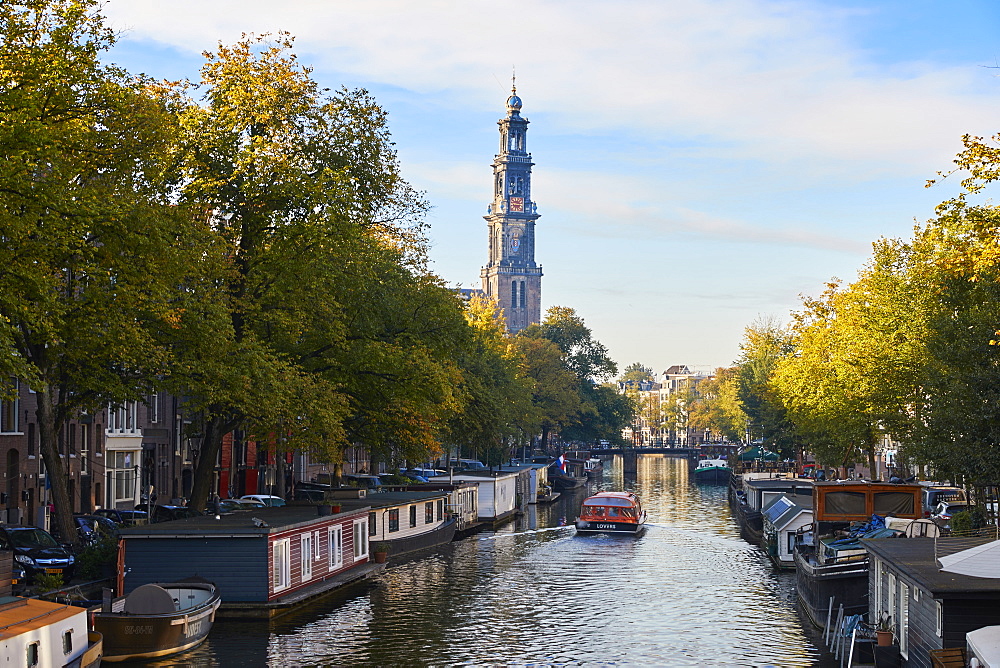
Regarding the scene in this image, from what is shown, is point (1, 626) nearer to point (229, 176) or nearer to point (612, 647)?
point (612, 647)

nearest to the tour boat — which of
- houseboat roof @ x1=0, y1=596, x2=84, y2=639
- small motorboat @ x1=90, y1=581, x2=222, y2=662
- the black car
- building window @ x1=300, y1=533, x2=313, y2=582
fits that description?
building window @ x1=300, y1=533, x2=313, y2=582

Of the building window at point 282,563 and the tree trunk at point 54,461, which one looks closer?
the tree trunk at point 54,461

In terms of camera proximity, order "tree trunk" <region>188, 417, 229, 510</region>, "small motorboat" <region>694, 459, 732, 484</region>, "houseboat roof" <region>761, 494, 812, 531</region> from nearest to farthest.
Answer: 1. "tree trunk" <region>188, 417, 229, 510</region>
2. "houseboat roof" <region>761, 494, 812, 531</region>
3. "small motorboat" <region>694, 459, 732, 484</region>

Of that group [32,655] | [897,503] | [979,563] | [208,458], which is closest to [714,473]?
[897,503]

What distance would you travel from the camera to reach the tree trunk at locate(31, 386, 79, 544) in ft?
125

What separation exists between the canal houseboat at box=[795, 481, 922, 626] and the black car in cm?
2261

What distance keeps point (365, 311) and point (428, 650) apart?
63.3ft

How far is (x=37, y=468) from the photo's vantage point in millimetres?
55969

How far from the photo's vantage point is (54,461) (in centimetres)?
3847

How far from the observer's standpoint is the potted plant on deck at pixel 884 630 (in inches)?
1147

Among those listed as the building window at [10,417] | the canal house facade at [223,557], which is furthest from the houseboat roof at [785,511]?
the building window at [10,417]

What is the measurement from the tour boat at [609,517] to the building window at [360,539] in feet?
74.9

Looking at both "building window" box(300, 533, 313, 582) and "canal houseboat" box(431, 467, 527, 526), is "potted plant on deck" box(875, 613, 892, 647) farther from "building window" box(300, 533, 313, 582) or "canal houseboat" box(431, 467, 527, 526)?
"canal houseboat" box(431, 467, 527, 526)

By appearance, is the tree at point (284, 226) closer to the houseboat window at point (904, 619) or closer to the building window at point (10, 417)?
the building window at point (10, 417)
